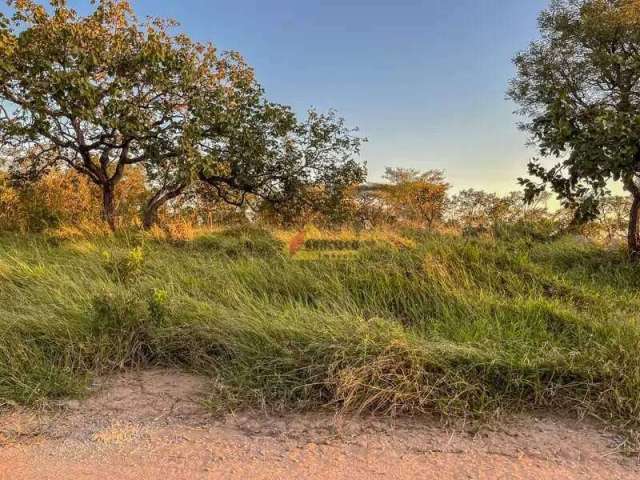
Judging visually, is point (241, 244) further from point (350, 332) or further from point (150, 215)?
point (350, 332)

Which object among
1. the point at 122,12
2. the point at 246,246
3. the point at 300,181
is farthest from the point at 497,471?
the point at 122,12

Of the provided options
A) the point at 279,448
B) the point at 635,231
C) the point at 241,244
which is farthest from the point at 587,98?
the point at 279,448

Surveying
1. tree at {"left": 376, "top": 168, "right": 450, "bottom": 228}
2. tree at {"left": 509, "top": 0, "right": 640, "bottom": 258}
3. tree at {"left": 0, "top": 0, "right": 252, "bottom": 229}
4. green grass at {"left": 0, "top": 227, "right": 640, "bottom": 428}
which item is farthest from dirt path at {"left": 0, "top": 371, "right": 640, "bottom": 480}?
tree at {"left": 376, "top": 168, "right": 450, "bottom": 228}

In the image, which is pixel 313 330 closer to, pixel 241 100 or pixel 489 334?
pixel 489 334

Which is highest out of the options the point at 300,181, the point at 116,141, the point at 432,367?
the point at 116,141

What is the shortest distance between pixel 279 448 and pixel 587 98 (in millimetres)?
8833

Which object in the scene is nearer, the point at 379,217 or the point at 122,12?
the point at 122,12

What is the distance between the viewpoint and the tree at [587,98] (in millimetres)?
5234

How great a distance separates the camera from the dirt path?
7.42 ft

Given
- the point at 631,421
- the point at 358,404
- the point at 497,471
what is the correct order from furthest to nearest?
the point at 358,404
the point at 631,421
the point at 497,471

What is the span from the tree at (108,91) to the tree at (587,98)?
6028mm

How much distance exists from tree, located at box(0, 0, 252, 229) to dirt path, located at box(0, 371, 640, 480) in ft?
22.4

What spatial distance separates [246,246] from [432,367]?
560cm

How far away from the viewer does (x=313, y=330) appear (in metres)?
3.35
